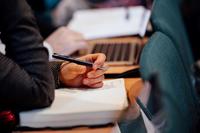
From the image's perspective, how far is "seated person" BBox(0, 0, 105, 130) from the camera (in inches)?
34.6

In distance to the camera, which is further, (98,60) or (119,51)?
(119,51)

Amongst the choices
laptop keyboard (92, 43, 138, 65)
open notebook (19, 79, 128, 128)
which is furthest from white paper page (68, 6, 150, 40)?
open notebook (19, 79, 128, 128)

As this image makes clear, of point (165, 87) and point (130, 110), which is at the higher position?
point (165, 87)

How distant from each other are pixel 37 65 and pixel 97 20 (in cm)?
93

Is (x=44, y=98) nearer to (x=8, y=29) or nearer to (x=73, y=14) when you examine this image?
(x=8, y=29)

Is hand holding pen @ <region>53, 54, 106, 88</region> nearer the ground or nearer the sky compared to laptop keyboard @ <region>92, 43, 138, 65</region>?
nearer the sky

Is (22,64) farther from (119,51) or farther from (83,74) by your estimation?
(119,51)

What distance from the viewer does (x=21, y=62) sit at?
0.90 m

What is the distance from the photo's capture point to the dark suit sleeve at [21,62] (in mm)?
879

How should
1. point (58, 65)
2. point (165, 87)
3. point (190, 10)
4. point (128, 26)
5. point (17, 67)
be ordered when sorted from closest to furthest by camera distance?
point (165, 87) < point (17, 67) < point (58, 65) < point (128, 26) < point (190, 10)

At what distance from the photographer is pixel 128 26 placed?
5.57 ft

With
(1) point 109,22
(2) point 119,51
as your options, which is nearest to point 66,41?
(2) point 119,51

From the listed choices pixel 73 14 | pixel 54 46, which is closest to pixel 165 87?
pixel 54 46

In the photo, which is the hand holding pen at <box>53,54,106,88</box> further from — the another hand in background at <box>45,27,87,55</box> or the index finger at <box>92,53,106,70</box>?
the another hand in background at <box>45,27,87,55</box>
